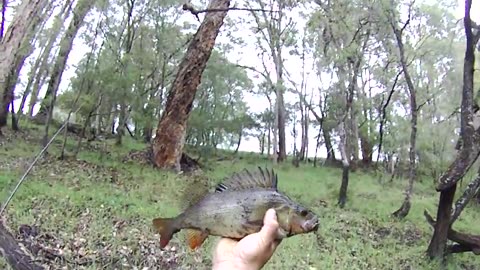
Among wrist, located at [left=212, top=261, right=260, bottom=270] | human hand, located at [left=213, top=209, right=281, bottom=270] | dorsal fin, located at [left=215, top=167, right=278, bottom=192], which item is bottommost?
wrist, located at [left=212, top=261, right=260, bottom=270]

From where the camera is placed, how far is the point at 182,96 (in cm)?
1174

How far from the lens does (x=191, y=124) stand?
17.5 metres

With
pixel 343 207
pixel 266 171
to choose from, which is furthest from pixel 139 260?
pixel 343 207

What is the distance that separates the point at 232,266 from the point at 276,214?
196 mm

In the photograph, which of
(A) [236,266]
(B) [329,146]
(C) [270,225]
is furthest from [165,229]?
(B) [329,146]

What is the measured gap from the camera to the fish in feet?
4.15

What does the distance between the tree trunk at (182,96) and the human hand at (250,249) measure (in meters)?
10.4

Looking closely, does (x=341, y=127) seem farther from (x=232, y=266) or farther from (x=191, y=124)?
(x=232, y=266)

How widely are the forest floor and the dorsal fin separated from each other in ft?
4.45

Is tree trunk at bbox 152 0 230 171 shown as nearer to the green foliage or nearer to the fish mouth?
the green foliage

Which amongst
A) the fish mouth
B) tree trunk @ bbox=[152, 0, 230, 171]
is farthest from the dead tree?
the fish mouth

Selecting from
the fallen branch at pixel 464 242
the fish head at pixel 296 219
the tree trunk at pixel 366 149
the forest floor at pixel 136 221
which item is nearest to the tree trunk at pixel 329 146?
the tree trunk at pixel 366 149

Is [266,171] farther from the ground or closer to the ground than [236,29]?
closer to the ground

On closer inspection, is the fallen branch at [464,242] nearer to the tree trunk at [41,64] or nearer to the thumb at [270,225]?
the thumb at [270,225]
